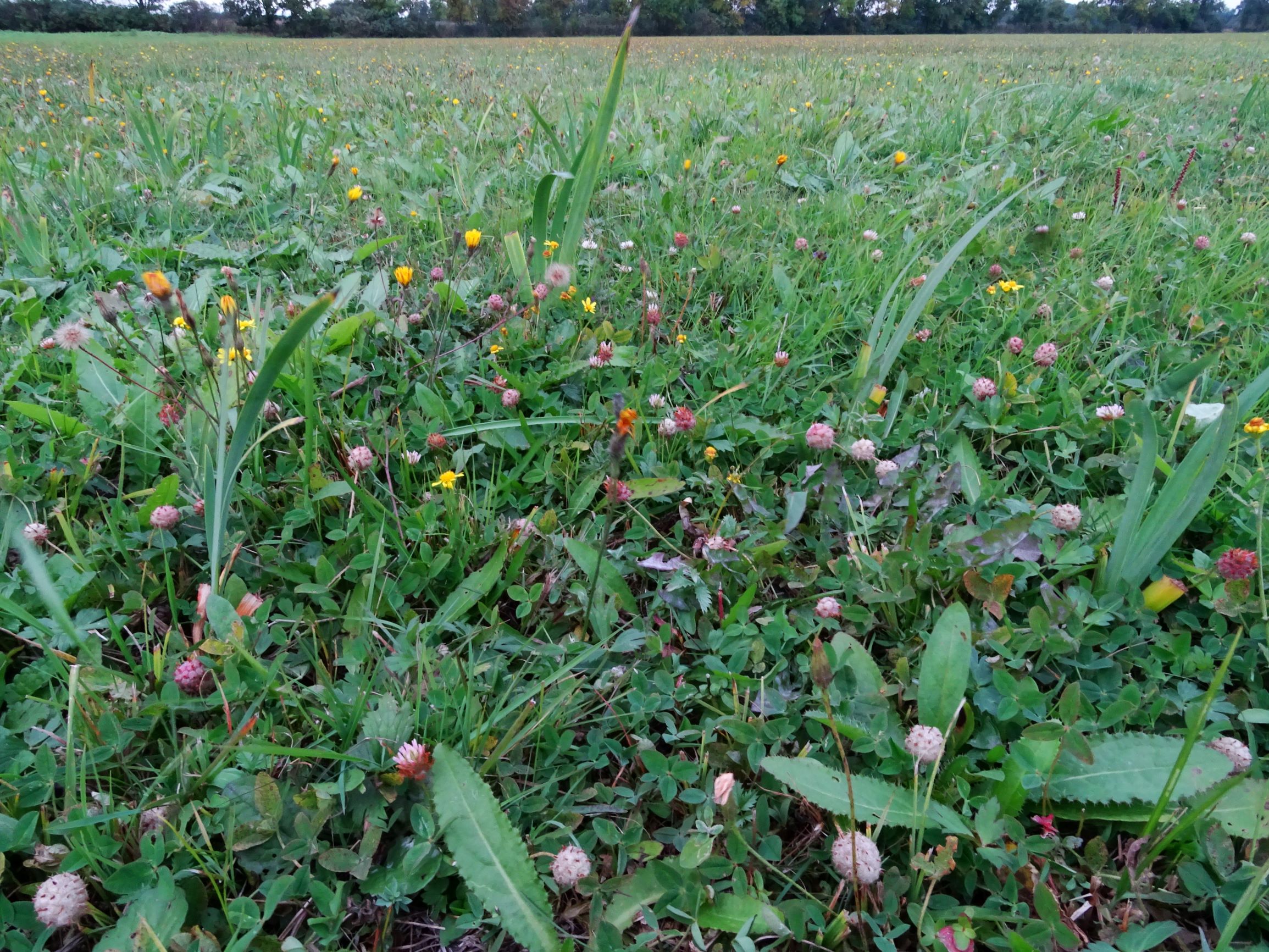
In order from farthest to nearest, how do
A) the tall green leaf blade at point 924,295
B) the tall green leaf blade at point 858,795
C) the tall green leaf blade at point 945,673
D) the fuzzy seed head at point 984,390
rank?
the fuzzy seed head at point 984,390 → the tall green leaf blade at point 924,295 → the tall green leaf blade at point 945,673 → the tall green leaf blade at point 858,795

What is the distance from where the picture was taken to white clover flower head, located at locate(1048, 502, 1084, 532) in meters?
1.40

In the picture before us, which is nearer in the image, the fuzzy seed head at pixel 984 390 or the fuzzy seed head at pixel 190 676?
the fuzzy seed head at pixel 190 676

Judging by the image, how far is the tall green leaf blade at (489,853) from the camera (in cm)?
93

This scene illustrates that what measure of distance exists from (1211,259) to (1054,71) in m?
5.41

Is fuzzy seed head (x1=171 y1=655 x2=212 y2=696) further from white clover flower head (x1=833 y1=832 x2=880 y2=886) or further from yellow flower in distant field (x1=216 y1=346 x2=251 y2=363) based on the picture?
white clover flower head (x1=833 y1=832 x2=880 y2=886)

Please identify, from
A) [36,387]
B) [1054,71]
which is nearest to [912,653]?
[36,387]

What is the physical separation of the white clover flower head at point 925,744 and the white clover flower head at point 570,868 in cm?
50

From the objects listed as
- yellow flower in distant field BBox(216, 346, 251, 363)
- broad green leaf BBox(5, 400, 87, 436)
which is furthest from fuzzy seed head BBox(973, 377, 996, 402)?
broad green leaf BBox(5, 400, 87, 436)

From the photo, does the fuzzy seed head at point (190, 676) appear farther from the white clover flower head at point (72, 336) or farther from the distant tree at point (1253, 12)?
the distant tree at point (1253, 12)

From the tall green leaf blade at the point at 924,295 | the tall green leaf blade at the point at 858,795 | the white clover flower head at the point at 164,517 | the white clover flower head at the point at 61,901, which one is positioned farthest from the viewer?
the tall green leaf blade at the point at 924,295

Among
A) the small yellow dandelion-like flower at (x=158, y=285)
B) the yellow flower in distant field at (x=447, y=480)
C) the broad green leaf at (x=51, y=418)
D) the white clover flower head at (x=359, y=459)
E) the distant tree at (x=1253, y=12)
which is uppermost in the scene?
the distant tree at (x=1253, y=12)

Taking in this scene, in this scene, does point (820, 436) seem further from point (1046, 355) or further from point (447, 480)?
point (447, 480)

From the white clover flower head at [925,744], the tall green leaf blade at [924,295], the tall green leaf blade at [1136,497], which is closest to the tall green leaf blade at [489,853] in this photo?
the white clover flower head at [925,744]

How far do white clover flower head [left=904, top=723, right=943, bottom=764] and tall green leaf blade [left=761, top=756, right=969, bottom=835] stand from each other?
61mm
